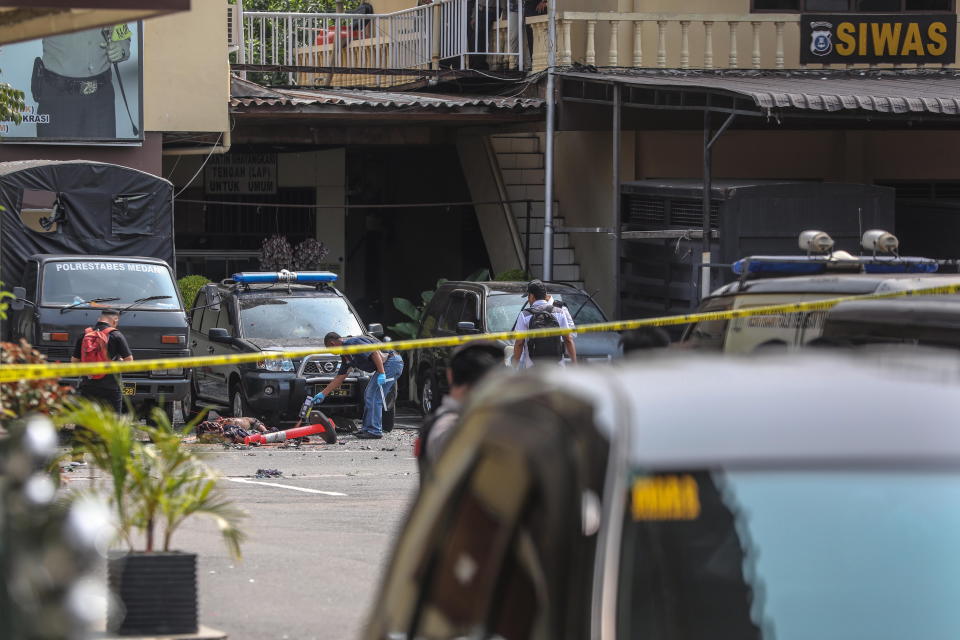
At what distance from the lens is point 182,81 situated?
21.4 metres

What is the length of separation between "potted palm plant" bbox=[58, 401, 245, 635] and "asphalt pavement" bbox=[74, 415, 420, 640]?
0.24 metres

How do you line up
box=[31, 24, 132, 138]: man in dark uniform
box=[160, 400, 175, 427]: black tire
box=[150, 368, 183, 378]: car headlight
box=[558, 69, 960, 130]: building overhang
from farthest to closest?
box=[31, 24, 132, 138]: man in dark uniform, box=[160, 400, 175, 427]: black tire, box=[558, 69, 960, 130]: building overhang, box=[150, 368, 183, 378]: car headlight

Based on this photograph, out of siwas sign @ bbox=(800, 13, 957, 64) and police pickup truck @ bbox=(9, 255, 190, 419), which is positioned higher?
siwas sign @ bbox=(800, 13, 957, 64)

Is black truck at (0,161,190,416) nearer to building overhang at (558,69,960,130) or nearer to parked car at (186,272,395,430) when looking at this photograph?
parked car at (186,272,395,430)

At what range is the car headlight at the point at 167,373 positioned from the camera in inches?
655

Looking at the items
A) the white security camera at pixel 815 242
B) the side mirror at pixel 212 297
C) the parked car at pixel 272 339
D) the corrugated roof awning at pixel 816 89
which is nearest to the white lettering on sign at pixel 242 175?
the parked car at pixel 272 339

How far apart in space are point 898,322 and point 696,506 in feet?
13.0

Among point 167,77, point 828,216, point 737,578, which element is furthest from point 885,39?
Result: point 737,578

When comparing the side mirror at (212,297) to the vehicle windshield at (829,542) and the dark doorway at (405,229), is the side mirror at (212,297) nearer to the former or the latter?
the dark doorway at (405,229)

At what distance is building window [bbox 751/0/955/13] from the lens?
913 inches

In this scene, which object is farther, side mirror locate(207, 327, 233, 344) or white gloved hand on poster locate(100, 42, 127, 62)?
white gloved hand on poster locate(100, 42, 127, 62)

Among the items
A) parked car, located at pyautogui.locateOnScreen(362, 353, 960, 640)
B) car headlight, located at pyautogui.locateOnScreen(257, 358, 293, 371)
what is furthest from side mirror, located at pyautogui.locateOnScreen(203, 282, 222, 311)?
parked car, located at pyautogui.locateOnScreen(362, 353, 960, 640)

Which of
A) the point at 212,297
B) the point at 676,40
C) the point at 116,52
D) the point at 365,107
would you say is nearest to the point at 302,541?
the point at 212,297

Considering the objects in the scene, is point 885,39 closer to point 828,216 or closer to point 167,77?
point 828,216
